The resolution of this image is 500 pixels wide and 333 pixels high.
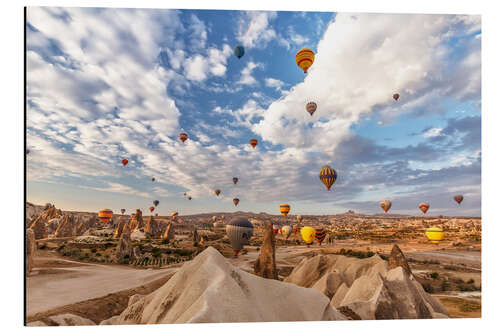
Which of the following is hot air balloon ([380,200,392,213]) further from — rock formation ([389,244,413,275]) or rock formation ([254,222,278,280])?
rock formation ([254,222,278,280])

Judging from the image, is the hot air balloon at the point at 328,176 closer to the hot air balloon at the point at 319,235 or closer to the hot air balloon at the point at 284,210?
the hot air balloon at the point at 284,210

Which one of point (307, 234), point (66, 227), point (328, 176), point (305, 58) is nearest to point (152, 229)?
point (66, 227)

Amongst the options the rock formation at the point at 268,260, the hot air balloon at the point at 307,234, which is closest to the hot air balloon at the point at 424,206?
the rock formation at the point at 268,260

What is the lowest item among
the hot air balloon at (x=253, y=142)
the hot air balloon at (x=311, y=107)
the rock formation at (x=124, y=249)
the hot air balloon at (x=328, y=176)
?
the rock formation at (x=124, y=249)

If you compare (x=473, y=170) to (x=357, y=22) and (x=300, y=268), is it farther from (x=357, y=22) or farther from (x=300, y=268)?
(x=300, y=268)

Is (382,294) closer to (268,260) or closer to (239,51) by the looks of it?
(268,260)
